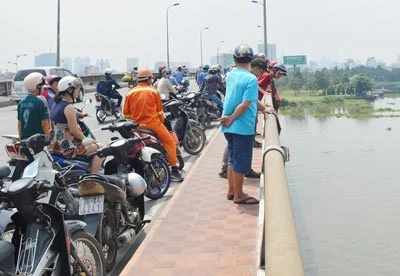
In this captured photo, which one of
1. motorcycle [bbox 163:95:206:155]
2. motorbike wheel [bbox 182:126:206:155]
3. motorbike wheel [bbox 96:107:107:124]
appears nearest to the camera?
motorcycle [bbox 163:95:206:155]

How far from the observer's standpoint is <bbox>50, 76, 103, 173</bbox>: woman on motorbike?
5.63 m

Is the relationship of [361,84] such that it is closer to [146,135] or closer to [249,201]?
[146,135]

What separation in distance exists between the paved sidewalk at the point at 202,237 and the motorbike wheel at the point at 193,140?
254 cm

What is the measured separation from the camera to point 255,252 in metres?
4.45

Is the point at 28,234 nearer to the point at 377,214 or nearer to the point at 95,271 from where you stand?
the point at 95,271

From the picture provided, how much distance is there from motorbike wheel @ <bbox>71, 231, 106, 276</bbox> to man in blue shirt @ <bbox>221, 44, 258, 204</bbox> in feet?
6.97

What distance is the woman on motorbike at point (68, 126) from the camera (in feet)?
18.5

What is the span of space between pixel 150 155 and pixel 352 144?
78.4 ft

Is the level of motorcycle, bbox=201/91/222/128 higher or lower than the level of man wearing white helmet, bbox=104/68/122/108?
lower

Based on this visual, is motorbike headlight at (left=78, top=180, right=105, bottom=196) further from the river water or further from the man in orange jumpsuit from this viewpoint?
the river water

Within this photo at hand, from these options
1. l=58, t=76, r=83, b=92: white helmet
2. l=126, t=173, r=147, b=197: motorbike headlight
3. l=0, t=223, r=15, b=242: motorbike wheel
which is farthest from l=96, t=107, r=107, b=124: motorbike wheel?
l=0, t=223, r=15, b=242: motorbike wheel

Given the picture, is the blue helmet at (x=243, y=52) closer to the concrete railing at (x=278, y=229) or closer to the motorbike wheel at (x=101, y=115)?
the concrete railing at (x=278, y=229)

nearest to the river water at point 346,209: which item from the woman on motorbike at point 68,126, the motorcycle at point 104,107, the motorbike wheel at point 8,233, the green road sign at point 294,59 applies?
the woman on motorbike at point 68,126

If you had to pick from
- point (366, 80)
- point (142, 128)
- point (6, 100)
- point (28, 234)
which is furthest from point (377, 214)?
point (366, 80)
